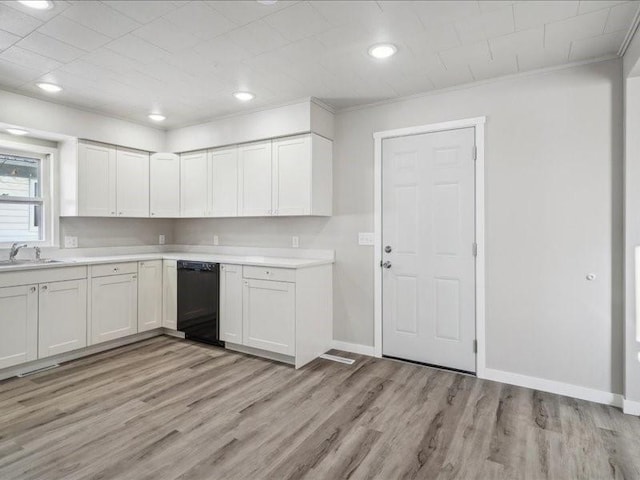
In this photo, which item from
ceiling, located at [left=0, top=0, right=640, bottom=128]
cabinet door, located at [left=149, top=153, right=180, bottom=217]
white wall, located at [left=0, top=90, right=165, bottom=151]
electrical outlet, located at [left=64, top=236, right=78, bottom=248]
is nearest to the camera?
ceiling, located at [left=0, top=0, right=640, bottom=128]

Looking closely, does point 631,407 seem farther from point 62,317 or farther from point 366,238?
point 62,317

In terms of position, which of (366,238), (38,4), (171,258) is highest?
(38,4)

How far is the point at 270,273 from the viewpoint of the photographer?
11.4ft

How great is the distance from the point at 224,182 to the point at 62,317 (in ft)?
6.70

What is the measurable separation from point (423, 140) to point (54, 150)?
377 centimetres

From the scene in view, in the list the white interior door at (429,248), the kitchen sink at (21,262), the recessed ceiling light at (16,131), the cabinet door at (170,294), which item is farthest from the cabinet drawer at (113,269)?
the white interior door at (429,248)

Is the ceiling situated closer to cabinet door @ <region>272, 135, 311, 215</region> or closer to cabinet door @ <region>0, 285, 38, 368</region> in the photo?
cabinet door @ <region>272, 135, 311, 215</region>

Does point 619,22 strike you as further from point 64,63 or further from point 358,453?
point 64,63

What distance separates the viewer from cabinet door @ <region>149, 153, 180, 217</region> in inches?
177

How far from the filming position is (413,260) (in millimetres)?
3445

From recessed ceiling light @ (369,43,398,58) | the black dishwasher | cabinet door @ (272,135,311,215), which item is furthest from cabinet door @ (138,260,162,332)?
recessed ceiling light @ (369,43,398,58)

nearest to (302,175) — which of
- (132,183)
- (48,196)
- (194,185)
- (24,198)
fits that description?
(194,185)

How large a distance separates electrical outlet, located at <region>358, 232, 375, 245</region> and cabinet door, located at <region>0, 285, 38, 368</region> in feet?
9.66

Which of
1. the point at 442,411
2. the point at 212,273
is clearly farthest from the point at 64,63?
the point at 442,411
